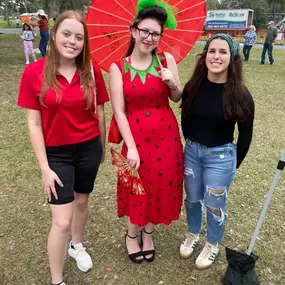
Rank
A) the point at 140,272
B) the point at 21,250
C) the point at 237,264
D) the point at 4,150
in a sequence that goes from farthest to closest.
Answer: the point at 4,150, the point at 21,250, the point at 140,272, the point at 237,264

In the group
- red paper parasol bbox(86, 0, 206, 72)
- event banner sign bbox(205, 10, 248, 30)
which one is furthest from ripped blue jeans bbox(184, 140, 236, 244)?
event banner sign bbox(205, 10, 248, 30)

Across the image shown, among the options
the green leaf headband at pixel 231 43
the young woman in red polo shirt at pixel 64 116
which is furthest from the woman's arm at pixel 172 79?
the young woman in red polo shirt at pixel 64 116

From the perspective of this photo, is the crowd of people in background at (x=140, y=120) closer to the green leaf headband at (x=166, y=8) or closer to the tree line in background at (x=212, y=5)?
Result: the green leaf headband at (x=166, y=8)

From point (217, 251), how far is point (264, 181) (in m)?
1.84

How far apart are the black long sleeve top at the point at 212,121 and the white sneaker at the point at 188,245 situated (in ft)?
3.34

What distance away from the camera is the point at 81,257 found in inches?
108

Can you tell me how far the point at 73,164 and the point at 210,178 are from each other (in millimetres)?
1016

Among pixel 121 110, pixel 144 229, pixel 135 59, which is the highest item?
pixel 135 59

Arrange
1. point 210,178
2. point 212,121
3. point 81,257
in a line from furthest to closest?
1. point 81,257
2. point 210,178
3. point 212,121

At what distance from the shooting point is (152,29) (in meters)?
2.15

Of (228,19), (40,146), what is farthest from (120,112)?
(228,19)

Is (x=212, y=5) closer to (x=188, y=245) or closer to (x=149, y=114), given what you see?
(x=188, y=245)

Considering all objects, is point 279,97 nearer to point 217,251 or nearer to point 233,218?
point 233,218

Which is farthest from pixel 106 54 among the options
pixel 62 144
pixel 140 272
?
pixel 140 272
